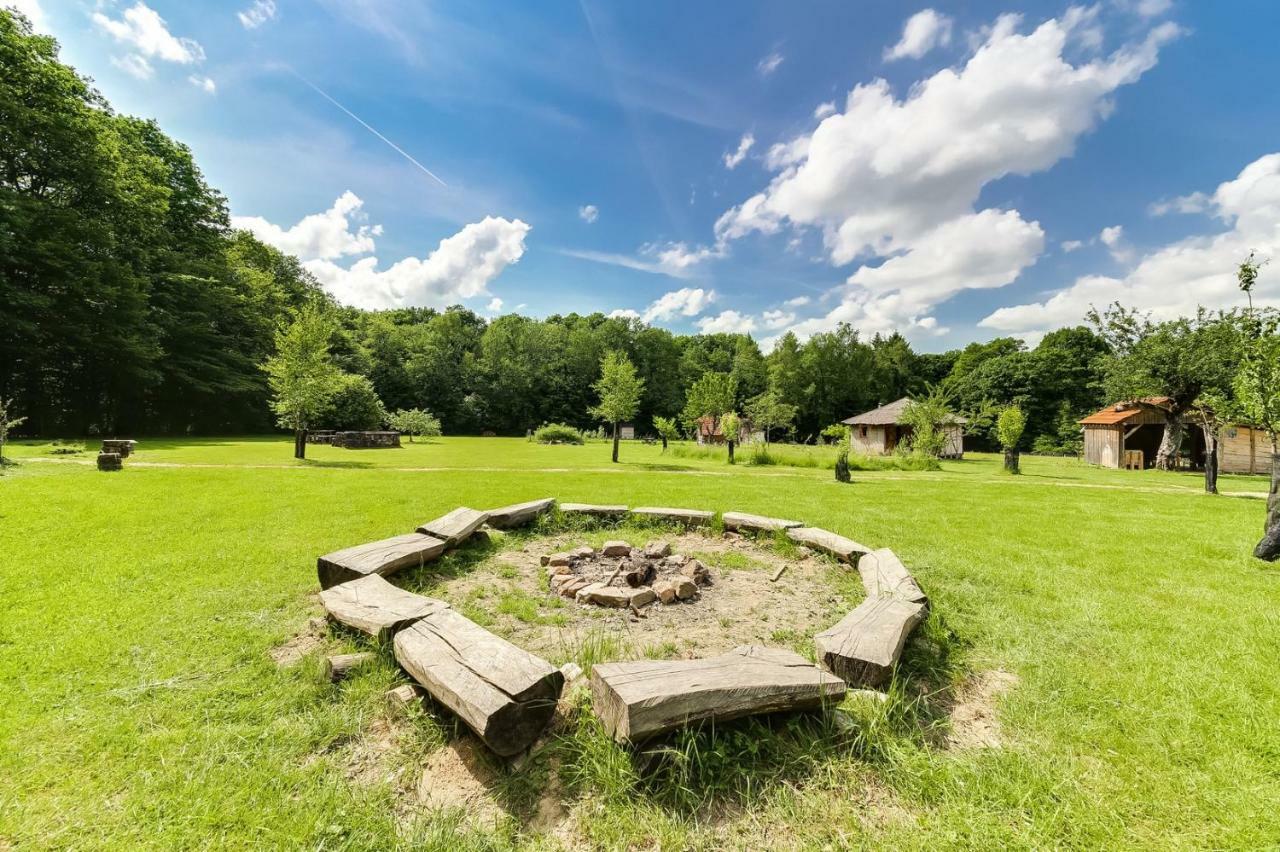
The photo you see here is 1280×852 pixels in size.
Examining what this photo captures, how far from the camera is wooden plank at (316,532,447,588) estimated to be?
406cm

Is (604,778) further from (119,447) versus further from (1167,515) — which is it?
(119,447)

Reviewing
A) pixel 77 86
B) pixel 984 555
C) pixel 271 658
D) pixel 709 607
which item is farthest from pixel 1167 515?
pixel 77 86

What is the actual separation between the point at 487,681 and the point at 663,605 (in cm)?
215

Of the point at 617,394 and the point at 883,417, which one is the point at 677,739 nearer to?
the point at 617,394

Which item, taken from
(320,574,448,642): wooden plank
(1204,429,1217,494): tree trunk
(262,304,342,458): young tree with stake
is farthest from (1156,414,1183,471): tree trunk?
(262,304,342,458): young tree with stake

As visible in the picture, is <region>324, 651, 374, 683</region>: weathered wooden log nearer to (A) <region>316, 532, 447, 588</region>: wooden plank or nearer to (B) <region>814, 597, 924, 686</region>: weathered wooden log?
(A) <region>316, 532, 447, 588</region>: wooden plank

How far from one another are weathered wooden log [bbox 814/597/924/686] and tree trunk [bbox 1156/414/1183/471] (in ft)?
91.8

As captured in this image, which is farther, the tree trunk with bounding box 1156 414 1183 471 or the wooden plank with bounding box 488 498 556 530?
the tree trunk with bounding box 1156 414 1183 471

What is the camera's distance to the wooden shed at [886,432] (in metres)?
29.2

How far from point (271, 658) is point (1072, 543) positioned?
9.07m

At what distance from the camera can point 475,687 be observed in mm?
2324

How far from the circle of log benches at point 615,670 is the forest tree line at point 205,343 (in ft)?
67.9

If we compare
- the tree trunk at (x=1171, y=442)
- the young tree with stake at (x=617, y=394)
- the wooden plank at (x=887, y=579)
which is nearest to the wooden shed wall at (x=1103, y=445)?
the tree trunk at (x=1171, y=442)

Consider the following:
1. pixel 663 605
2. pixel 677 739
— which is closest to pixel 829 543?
pixel 663 605
